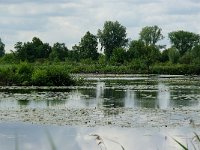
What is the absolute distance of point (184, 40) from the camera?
107m

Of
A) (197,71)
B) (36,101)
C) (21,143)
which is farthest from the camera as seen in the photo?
(197,71)

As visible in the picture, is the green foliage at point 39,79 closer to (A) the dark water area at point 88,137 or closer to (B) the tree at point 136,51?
(A) the dark water area at point 88,137

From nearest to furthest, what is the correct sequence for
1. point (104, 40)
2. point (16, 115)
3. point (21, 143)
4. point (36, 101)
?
point (21, 143), point (16, 115), point (36, 101), point (104, 40)

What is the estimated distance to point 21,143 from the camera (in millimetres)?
12367

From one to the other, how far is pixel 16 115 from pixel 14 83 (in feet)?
58.1

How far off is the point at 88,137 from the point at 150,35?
10078cm

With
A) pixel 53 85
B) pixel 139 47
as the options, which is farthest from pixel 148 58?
pixel 53 85

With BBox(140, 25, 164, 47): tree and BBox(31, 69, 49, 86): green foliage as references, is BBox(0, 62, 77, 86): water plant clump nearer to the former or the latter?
BBox(31, 69, 49, 86): green foliage

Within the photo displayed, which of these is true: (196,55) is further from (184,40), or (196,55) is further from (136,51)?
(184,40)

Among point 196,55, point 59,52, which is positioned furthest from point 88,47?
point 196,55

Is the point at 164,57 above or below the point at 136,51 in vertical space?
below

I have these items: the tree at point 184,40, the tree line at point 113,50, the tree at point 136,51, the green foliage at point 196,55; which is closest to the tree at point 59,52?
the tree line at point 113,50

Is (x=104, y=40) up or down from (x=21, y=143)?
up

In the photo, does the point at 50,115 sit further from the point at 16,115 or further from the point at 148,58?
the point at 148,58
